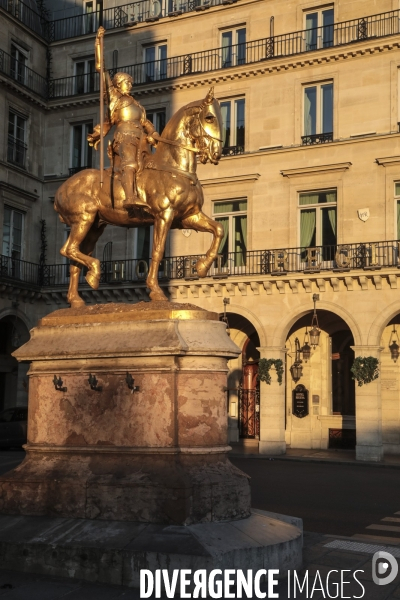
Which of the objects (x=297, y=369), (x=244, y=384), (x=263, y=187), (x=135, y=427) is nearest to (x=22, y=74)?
(x=263, y=187)

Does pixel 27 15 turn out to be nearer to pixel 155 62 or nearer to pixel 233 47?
pixel 155 62

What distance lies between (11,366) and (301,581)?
91.5 ft

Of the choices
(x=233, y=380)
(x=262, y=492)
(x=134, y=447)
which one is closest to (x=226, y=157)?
(x=233, y=380)

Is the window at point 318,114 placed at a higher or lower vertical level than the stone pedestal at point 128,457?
Answer: higher

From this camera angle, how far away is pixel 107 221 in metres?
10.8

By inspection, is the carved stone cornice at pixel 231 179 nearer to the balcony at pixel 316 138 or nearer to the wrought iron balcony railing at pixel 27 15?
the balcony at pixel 316 138

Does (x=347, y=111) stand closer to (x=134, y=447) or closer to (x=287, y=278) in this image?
(x=287, y=278)

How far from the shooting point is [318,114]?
29766mm

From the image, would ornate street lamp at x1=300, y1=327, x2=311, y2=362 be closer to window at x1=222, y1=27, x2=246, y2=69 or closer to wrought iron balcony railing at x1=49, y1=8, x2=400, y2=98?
wrought iron balcony railing at x1=49, y1=8, x2=400, y2=98

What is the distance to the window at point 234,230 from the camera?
30578 millimetres

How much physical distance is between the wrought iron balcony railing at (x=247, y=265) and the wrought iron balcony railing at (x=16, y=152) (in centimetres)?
426

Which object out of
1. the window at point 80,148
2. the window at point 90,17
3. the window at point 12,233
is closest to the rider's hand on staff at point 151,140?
the window at point 12,233

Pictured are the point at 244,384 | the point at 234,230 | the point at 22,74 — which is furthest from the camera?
the point at 22,74

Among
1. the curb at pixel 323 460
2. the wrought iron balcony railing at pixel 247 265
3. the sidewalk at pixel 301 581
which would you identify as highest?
the wrought iron balcony railing at pixel 247 265
